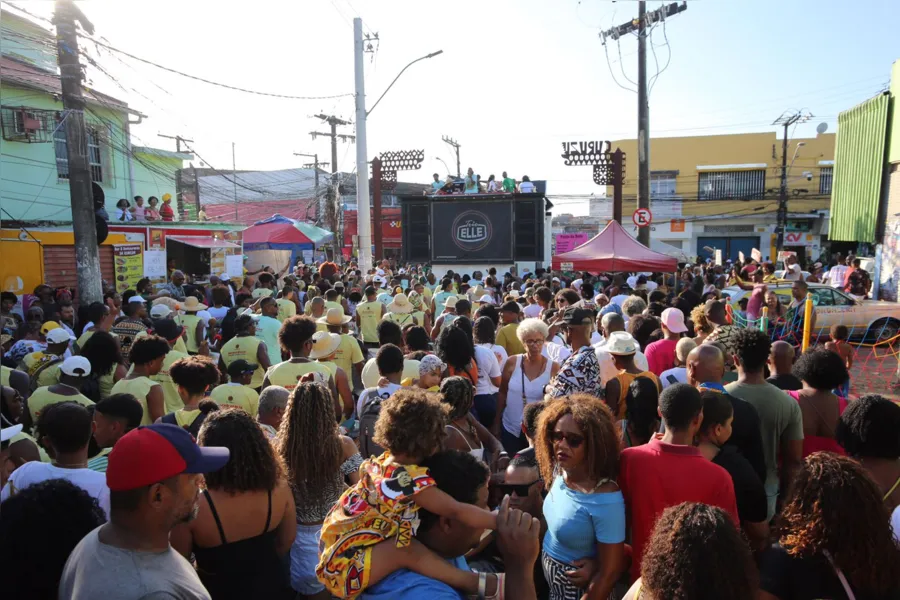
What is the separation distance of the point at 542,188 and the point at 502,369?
24.6 meters

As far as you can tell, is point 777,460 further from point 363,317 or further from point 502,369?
point 363,317

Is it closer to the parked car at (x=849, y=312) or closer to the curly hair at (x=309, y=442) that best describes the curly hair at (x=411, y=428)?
the curly hair at (x=309, y=442)

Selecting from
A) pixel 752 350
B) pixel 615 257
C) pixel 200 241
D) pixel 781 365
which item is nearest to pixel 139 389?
pixel 752 350

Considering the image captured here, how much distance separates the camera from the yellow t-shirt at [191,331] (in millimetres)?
7359

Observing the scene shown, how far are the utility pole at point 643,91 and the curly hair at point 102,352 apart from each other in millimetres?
13469

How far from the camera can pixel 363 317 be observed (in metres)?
9.22

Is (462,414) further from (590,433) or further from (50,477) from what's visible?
(50,477)

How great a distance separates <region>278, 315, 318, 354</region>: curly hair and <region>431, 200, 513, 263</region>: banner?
1795 cm

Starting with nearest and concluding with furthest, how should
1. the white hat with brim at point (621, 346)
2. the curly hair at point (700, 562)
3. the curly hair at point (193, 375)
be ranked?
the curly hair at point (700, 562) < the curly hair at point (193, 375) < the white hat with brim at point (621, 346)

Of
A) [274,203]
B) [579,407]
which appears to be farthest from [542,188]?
[579,407]

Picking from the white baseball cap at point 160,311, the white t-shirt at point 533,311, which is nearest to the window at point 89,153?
the white baseball cap at point 160,311

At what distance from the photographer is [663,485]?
2535mm

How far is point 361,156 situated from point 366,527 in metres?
14.5

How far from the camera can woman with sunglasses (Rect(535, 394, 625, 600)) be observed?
2.46m
